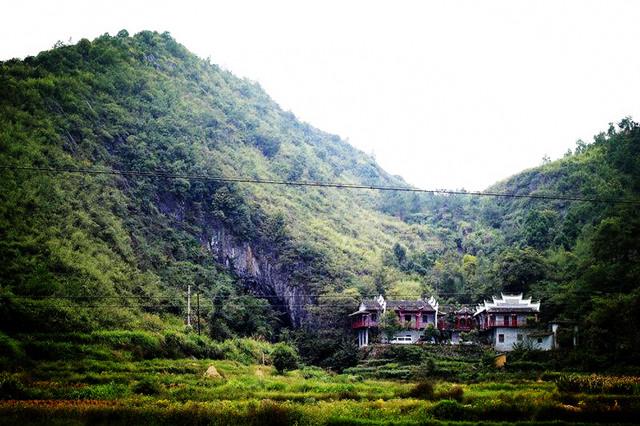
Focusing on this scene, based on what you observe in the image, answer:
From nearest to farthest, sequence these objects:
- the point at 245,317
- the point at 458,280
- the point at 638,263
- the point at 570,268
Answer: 1. the point at 638,263
2. the point at 570,268
3. the point at 245,317
4. the point at 458,280

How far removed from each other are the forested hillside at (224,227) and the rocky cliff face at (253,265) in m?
0.15

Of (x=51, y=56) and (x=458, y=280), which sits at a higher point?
(x=51, y=56)

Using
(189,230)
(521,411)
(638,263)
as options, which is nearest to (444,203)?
(189,230)

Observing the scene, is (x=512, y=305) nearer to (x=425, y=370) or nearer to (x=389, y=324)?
(x=389, y=324)

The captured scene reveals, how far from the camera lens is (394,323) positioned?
5144cm

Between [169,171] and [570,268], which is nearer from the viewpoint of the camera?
[570,268]

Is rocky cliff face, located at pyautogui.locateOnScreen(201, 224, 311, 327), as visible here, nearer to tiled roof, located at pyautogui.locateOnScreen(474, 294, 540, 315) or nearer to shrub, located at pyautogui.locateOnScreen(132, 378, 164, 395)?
tiled roof, located at pyautogui.locateOnScreen(474, 294, 540, 315)

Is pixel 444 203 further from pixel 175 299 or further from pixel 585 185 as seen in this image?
pixel 175 299

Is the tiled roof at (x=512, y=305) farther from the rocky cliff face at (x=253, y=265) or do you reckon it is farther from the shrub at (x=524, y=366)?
the rocky cliff face at (x=253, y=265)

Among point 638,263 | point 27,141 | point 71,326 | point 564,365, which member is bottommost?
point 564,365

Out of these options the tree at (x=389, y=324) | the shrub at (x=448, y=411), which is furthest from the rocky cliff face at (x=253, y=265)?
the shrub at (x=448, y=411)

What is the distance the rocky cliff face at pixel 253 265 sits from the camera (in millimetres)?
64688

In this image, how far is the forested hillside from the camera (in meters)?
43.4

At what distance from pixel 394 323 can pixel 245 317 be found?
41.8 feet
